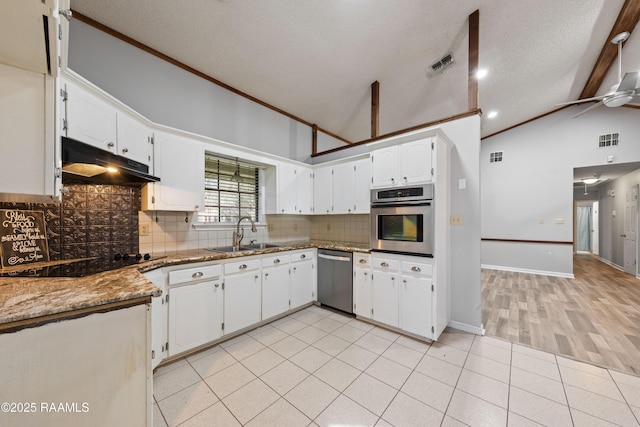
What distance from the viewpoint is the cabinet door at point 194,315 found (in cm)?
206

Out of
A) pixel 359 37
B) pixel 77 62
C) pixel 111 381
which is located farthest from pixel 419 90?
pixel 111 381

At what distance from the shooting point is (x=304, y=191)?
3.75 meters

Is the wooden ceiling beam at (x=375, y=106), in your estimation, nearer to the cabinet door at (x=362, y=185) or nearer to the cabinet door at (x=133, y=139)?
the cabinet door at (x=362, y=185)

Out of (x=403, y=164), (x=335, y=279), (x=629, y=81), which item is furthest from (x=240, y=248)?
(x=629, y=81)

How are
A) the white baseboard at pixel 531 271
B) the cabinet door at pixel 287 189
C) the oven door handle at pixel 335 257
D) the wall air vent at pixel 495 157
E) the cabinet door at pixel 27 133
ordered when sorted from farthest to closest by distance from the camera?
the wall air vent at pixel 495 157
the white baseboard at pixel 531 271
the cabinet door at pixel 287 189
the oven door handle at pixel 335 257
the cabinet door at pixel 27 133

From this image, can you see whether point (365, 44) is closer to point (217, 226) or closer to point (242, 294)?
point (217, 226)

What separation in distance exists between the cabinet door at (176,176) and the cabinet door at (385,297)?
2307 millimetres

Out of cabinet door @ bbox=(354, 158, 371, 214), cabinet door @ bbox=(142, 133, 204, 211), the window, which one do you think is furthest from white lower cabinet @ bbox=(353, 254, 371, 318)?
cabinet door @ bbox=(142, 133, 204, 211)

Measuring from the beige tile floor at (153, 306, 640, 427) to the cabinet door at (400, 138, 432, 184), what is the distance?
1.82 meters

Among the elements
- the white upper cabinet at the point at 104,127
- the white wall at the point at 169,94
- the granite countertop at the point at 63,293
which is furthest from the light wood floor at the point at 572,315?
the white upper cabinet at the point at 104,127

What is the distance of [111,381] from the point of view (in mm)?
1046

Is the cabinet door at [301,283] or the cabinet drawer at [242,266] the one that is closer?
the cabinet drawer at [242,266]

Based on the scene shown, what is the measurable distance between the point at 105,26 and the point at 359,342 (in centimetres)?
415

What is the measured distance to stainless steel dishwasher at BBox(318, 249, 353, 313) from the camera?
119 inches
